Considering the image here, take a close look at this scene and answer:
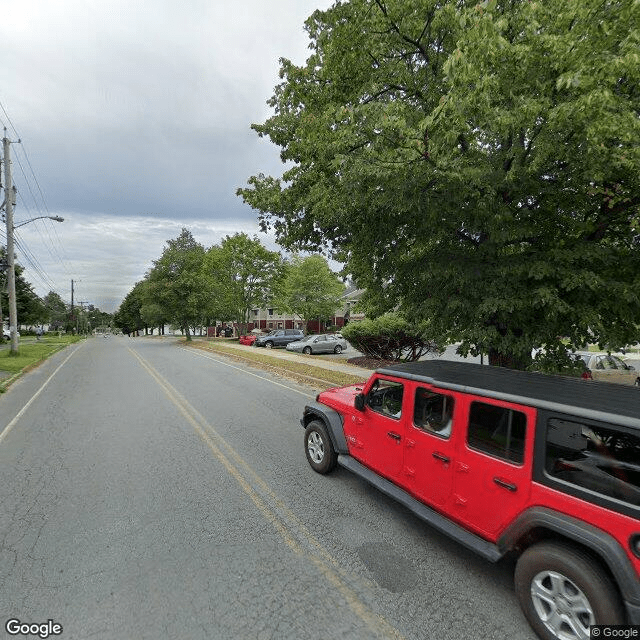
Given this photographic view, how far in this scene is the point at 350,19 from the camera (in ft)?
22.4

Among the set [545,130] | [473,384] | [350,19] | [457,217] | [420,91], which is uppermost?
[350,19]

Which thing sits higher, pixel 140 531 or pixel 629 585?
pixel 629 585

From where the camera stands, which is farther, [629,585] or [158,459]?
[158,459]

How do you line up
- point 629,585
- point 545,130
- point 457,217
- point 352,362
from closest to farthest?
1. point 629,585
2. point 545,130
3. point 457,217
4. point 352,362

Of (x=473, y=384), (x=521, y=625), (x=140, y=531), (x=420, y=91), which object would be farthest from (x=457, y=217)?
(x=140, y=531)

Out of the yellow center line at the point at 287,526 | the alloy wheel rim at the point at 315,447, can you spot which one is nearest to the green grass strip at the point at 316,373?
the yellow center line at the point at 287,526

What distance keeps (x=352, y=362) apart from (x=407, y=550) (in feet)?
49.1

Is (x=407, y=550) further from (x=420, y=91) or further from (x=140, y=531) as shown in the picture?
(x=420, y=91)

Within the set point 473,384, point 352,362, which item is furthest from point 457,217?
point 352,362

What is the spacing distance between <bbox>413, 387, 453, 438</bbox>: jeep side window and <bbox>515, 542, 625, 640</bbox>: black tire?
109 cm

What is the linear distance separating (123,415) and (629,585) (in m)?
8.76

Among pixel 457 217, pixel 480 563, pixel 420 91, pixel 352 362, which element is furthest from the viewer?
pixel 352 362

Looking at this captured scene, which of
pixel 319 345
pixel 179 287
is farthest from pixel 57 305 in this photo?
pixel 319 345

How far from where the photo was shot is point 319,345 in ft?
86.1
